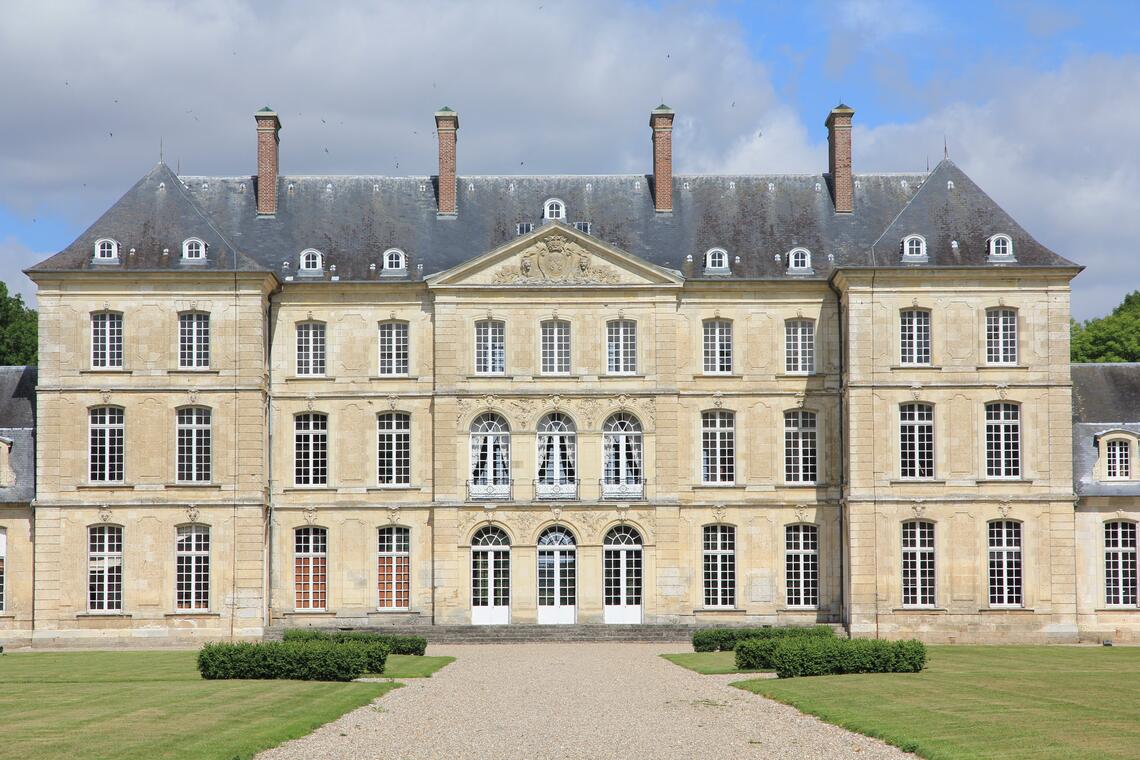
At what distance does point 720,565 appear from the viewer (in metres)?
39.9

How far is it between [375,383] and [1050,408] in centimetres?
1718

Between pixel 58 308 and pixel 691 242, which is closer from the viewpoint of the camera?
pixel 58 308

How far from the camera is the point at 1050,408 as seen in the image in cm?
3841

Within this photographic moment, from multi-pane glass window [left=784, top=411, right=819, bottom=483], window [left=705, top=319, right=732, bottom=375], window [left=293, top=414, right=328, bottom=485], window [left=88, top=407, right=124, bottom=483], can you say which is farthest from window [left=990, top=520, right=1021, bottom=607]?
window [left=88, top=407, right=124, bottom=483]

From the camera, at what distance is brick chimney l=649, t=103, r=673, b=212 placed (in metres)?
42.3

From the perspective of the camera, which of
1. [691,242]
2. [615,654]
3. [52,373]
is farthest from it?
[691,242]

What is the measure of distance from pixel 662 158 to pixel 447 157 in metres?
5.94

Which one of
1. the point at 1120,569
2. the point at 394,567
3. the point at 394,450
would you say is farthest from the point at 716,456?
the point at 1120,569

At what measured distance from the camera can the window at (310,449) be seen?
1570 inches

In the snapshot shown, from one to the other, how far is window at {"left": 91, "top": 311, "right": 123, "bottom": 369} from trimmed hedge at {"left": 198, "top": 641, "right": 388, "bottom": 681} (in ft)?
51.6

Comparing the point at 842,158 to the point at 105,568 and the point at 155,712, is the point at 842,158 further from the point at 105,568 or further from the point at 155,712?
the point at 155,712

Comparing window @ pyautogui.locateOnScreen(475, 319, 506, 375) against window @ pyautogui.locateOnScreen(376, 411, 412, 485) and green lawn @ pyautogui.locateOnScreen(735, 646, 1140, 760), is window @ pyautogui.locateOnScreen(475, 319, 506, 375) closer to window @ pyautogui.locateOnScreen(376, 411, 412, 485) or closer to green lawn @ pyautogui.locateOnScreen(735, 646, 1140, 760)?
window @ pyautogui.locateOnScreen(376, 411, 412, 485)

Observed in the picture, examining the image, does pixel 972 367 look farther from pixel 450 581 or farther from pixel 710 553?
pixel 450 581

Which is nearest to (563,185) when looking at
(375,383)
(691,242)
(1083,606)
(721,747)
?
(691,242)
